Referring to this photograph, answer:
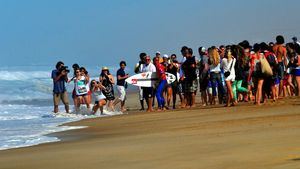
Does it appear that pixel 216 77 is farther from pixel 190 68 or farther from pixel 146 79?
pixel 146 79

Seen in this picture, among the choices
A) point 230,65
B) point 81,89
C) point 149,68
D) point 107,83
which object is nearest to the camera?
point 230,65

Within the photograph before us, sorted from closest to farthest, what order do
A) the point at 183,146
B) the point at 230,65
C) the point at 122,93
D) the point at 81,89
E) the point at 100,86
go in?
the point at 183,146, the point at 230,65, the point at 100,86, the point at 81,89, the point at 122,93

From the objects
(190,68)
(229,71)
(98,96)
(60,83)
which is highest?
(190,68)

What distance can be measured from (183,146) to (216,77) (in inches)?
373

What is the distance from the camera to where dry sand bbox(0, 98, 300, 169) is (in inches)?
285

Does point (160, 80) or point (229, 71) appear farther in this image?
point (160, 80)

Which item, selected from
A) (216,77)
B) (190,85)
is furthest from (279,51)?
(190,85)

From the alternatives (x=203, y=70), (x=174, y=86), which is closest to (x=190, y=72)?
(x=203, y=70)

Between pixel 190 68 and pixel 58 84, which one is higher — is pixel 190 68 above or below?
above

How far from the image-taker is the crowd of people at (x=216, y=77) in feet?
55.6

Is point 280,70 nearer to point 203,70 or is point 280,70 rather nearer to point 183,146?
point 203,70

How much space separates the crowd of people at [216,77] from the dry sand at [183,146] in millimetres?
2833

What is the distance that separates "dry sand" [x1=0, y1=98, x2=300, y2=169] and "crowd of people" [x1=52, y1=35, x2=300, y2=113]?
2833 millimetres

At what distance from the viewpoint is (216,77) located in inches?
719
